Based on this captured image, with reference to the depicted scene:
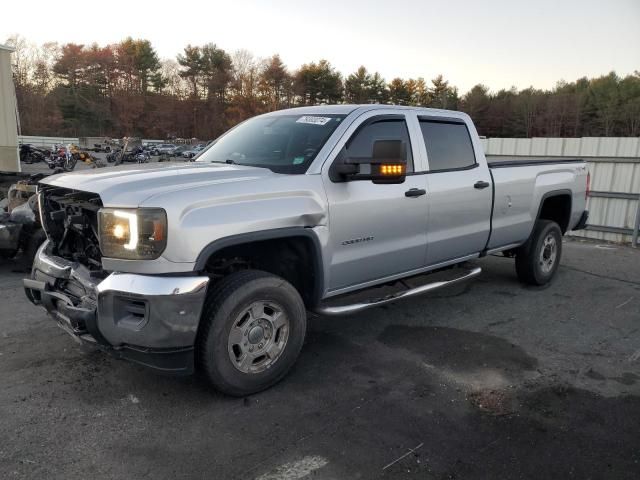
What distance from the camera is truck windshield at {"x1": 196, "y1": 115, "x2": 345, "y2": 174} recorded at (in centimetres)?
386

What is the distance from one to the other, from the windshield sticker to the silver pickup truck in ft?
0.08

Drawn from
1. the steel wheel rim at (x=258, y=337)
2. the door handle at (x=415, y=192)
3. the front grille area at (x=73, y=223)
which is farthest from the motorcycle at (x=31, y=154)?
the steel wheel rim at (x=258, y=337)

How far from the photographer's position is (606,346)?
446cm

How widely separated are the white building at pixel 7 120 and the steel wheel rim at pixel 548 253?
14.9m

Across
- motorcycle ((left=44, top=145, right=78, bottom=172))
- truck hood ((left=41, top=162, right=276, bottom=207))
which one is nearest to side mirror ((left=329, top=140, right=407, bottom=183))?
truck hood ((left=41, top=162, right=276, bottom=207))

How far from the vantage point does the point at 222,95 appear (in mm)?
81312

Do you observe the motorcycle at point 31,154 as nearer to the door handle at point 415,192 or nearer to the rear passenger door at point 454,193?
the rear passenger door at point 454,193

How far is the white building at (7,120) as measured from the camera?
15013 mm

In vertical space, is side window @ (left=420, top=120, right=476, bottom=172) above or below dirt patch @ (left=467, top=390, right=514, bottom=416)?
above

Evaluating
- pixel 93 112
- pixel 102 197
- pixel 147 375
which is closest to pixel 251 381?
pixel 147 375

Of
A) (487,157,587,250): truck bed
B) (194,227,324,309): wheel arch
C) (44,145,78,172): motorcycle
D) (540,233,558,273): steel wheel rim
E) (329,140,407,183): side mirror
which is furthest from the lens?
(44,145,78,172): motorcycle

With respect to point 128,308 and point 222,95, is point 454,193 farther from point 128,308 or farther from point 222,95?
point 222,95

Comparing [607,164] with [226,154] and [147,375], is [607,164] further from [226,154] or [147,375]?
[147,375]

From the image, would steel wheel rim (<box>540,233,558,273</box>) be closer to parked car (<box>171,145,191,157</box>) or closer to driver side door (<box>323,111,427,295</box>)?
driver side door (<box>323,111,427,295</box>)
